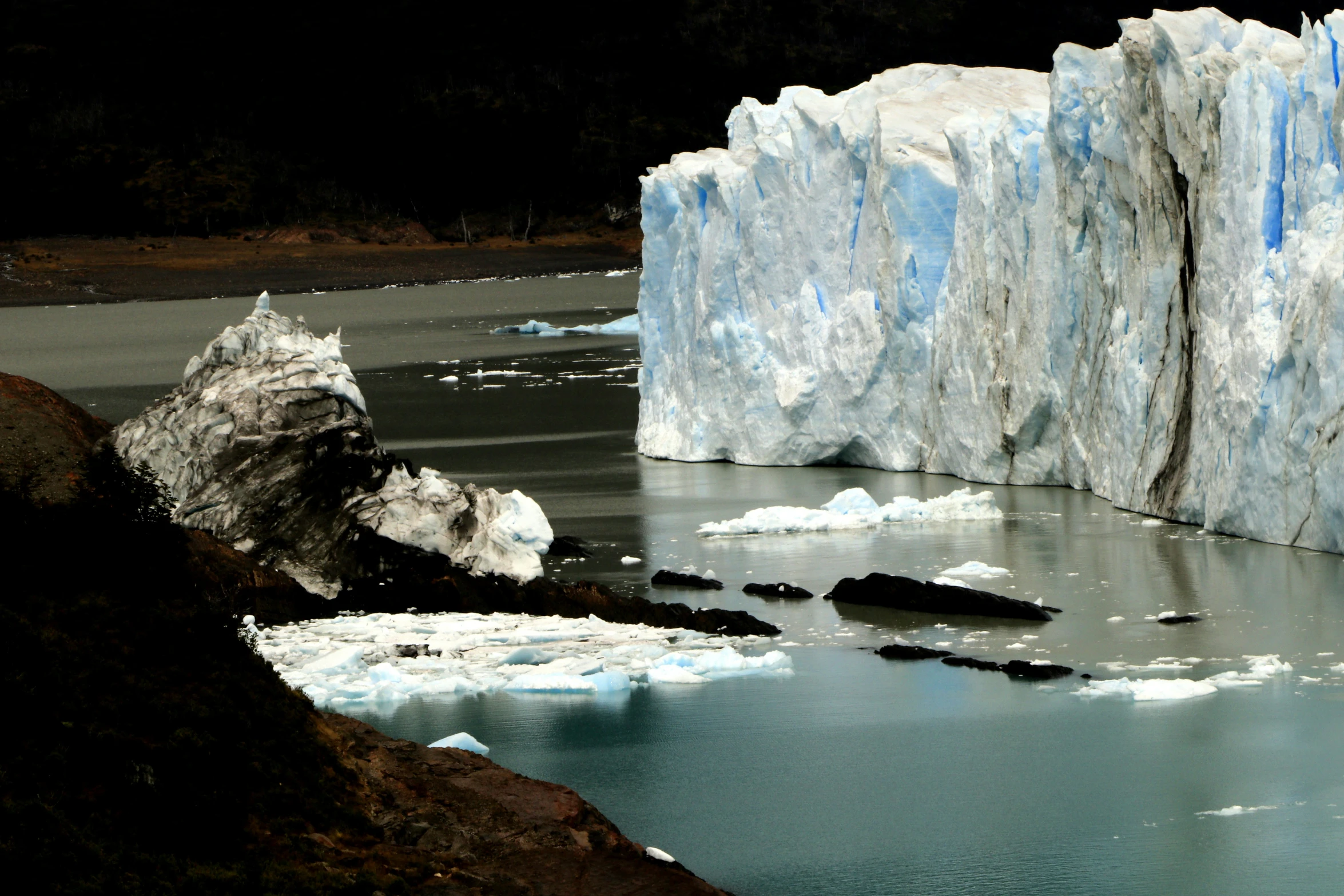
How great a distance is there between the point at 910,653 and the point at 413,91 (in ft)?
295

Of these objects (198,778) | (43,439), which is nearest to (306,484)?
(43,439)

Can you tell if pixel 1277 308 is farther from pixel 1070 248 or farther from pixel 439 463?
pixel 439 463

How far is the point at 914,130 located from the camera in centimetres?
1833

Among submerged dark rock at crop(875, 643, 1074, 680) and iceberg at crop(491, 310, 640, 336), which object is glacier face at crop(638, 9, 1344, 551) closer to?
submerged dark rock at crop(875, 643, 1074, 680)

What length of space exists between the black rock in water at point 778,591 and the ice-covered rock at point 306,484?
1.75 meters

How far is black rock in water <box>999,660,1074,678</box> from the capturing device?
1011 centimetres

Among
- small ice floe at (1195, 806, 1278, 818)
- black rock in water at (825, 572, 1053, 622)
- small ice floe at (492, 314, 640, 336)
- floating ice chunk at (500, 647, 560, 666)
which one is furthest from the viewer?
small ice floe at (492, 314, 640, 336)

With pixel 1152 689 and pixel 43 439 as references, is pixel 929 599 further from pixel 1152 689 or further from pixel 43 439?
pixel 43 439

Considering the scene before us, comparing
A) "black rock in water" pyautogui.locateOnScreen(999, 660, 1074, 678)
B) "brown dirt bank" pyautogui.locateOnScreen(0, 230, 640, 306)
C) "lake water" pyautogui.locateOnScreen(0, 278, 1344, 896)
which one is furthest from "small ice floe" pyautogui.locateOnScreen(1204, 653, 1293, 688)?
"brown dirt bank" pyautogui.locateOnScreen(0, 230, 640, 306)

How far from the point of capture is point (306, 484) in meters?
13.9

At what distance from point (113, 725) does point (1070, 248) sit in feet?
38.3

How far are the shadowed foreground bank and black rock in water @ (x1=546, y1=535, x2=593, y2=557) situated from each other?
6.68m

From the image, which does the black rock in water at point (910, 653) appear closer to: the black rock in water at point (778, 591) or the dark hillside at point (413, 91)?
the black rock in water at point (778, 591)

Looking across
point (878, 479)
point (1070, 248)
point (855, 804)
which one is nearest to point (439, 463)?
point (878, 479)
